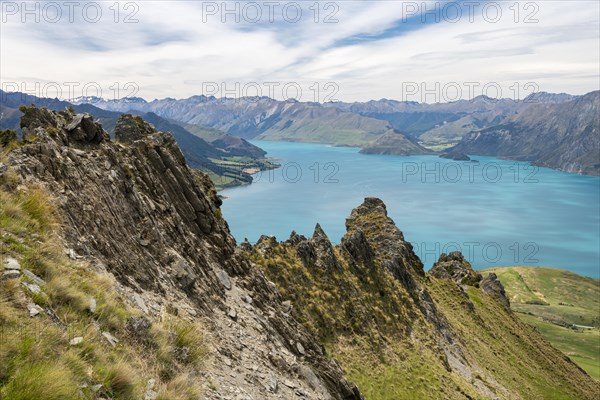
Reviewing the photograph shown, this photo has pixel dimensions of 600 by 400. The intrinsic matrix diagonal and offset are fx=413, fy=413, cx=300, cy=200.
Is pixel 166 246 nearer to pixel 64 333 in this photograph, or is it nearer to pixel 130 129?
pixel 130 129

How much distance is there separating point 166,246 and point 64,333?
41.7 ft

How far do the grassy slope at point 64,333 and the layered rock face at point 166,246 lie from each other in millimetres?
1435

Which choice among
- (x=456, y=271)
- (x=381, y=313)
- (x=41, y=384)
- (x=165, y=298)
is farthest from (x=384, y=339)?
(x=456, y=271)

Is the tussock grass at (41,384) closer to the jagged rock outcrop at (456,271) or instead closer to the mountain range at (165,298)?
the mountain range at (165,298)

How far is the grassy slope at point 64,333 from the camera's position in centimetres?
870

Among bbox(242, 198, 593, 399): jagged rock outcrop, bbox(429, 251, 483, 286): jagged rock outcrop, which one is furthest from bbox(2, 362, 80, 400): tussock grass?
bbox(429, 251, 483, 286): jagged rock outcrop

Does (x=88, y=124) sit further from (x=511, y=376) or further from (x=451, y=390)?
(x=511, y=376)

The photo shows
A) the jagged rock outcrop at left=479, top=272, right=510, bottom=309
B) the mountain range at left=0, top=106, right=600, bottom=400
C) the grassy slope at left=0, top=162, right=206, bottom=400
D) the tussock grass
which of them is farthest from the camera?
the jagged rock outcrop at left=479, top=272, right=510, bottom=309

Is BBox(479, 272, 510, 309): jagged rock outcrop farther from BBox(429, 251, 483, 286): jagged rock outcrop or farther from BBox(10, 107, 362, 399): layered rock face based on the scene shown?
BBox(10, 107, 362, 399): layered rock face

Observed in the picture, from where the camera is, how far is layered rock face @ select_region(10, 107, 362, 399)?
1711cm

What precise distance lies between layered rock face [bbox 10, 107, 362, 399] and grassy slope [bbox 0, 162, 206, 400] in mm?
1435

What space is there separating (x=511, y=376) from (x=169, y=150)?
56.3 m

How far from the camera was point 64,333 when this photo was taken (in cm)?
1037

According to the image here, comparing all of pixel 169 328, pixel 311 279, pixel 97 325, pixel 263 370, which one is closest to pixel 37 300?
pixel 97 325
